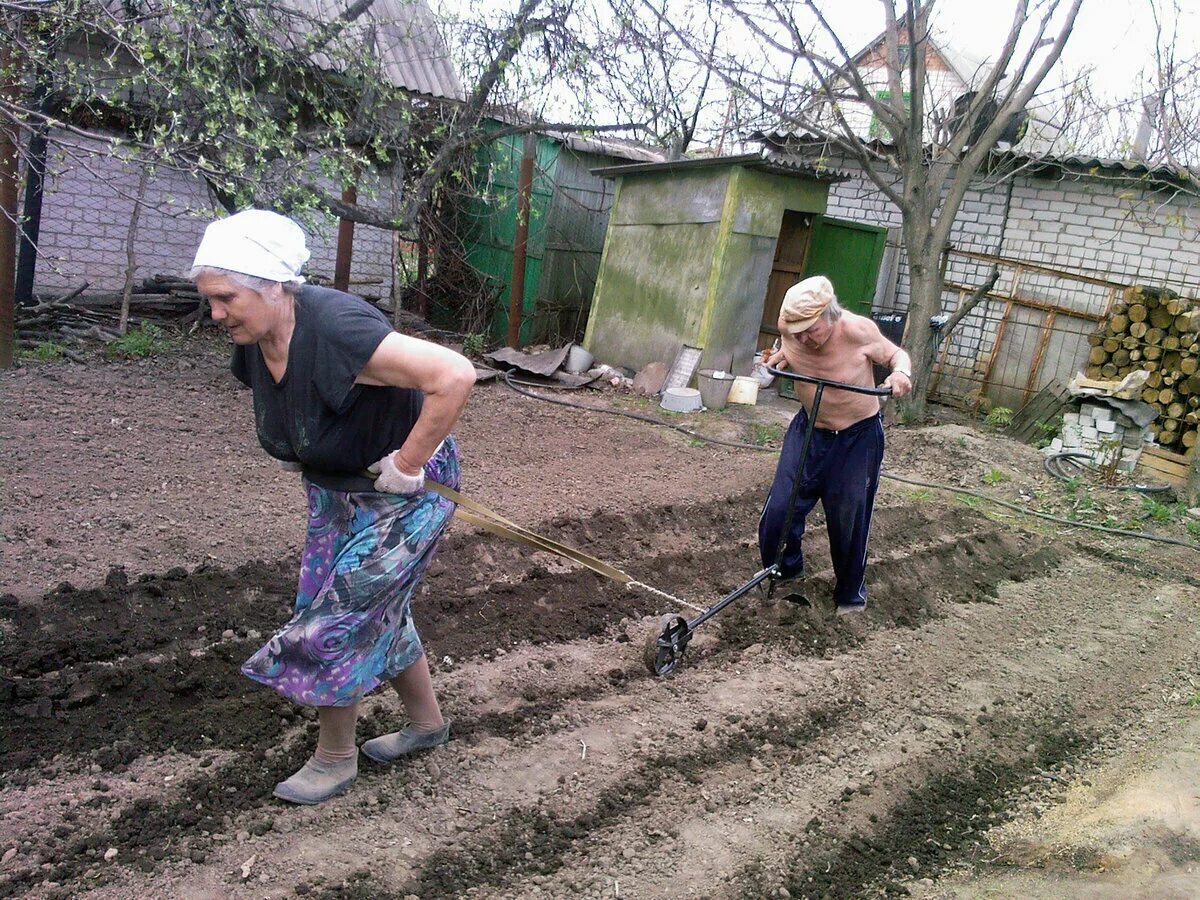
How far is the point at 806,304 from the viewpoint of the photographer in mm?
4473

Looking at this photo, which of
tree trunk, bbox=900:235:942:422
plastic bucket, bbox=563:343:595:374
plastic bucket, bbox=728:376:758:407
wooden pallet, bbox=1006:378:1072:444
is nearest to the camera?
wooden pallet, bbox=1006:378:1072:444

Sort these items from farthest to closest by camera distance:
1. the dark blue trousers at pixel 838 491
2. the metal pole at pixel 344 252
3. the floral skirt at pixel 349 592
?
the metal pole at pixel 344 252, the dark blue trousers at pixel 838 491, the floral skirt at pixel 349 592

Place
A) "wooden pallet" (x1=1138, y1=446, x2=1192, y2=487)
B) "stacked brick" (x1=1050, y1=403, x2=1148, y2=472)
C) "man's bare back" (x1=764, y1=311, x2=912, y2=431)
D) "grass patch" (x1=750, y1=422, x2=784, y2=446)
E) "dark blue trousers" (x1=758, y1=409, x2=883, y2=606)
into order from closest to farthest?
"man's bare back" (x1=764, y1=311, x2=912, y2=431), "dark blue trousers" (x1=758, y1=409, x2=883, y2=606), "grass patch" (x1=750, y1=422, x2=784, y2=446), "stacked brick" (x1=1050, y1=403, x2=1148, y2=472), "wooden pallet" (x1=1138, y1=446, x2=1192, y2=487)

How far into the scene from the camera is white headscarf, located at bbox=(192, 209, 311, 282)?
98.7 inches

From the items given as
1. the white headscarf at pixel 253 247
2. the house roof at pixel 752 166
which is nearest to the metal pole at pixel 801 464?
the white headscarf at pixel 253 247

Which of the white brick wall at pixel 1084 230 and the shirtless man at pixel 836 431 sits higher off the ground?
the white brick wall at pixel 1084 230

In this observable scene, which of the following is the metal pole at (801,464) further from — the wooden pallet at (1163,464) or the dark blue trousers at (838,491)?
the wooden pallet at (1163,464)

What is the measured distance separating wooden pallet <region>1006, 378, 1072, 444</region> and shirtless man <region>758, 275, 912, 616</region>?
6.05m

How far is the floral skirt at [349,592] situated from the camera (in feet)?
9.24

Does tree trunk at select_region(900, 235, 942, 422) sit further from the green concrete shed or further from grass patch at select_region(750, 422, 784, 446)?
grass patch at select_region(750, 422, 784, 446)

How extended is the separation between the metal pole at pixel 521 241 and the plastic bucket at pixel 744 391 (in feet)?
9.30

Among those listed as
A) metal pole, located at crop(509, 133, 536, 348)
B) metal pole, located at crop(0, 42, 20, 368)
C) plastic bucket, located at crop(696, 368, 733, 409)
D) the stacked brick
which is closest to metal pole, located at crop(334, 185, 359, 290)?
metal pole, located at crop(509, 133, 536, 348)

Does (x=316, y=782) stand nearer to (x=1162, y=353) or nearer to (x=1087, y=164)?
(x=1162, y=353)

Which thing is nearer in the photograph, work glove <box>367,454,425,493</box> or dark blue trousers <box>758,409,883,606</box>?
work glove <box>367,454,425,493</box>
